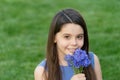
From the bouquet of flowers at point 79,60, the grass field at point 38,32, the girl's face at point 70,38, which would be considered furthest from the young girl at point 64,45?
the grass field at point 38,32

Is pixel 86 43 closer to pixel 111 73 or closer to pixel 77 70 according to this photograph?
pixel 77 70

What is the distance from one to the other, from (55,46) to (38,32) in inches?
163

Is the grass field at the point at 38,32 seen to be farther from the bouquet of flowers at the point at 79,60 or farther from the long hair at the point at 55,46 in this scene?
the bouquet of flowers at the point at 79,60

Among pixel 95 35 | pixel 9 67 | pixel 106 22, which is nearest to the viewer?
pixel 9 67

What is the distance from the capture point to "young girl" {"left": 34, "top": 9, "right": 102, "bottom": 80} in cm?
396

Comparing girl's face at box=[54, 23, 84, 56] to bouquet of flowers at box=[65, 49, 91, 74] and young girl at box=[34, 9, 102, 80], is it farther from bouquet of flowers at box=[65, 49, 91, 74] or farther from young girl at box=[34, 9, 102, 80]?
bouquet of flowers at box=[65, 49, 91, 74]

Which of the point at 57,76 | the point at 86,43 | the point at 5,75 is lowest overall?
the point at 5,75

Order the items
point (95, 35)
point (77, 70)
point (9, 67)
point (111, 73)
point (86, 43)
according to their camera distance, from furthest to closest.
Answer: point (95, 35)
point (9, 67)
point (111, 73)
point (86, 43)
point (77, 70)

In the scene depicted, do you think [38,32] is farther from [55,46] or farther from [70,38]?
[70,38]

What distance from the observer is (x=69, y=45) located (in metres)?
3.95

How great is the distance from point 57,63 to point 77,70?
51 centimetres

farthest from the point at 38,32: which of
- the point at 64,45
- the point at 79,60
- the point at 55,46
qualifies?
the point at 79,60

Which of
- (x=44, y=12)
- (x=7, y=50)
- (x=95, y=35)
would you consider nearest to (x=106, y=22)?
(x=95, y=35)

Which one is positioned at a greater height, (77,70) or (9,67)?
(77,70)
